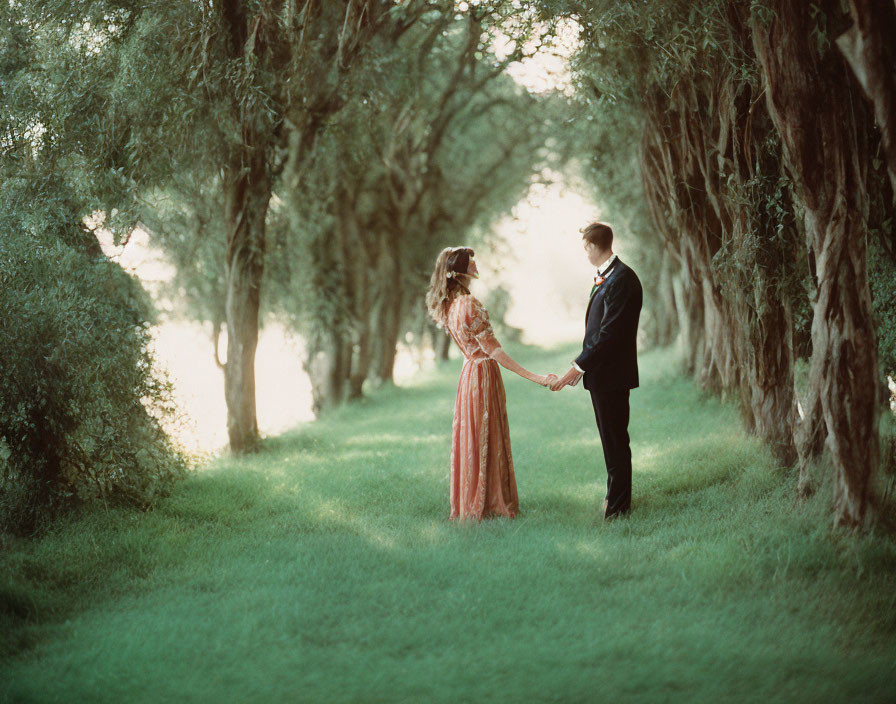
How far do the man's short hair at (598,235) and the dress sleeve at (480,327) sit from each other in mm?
1067

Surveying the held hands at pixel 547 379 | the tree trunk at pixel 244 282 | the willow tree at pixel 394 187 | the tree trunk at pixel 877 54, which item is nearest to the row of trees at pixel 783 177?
the tree trunk at pixel 877 54

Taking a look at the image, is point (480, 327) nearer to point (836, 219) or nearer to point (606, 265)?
point (606, 265)

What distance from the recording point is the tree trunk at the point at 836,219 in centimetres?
606

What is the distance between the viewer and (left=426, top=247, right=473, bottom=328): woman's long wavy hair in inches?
287

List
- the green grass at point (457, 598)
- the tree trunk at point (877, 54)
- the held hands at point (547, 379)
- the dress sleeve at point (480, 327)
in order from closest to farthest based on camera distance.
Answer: the green grass at point (457, 598)
the tree trunk at point (877, 54)
the dress sleeve at point (480, 327)
the held hands at point (547, 379)

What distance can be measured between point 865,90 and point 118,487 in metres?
7.05

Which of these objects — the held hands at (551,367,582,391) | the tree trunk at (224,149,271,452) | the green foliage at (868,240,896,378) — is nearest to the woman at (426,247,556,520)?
the held hands at (551,367,582,391)

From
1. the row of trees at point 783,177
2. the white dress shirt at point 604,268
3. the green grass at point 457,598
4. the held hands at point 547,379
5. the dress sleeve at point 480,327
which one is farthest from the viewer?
the held hands at point 547,379

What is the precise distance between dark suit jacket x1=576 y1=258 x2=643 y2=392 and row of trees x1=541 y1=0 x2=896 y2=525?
1.39 m

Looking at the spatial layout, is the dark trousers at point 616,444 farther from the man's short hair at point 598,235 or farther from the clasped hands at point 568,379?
the man's short hair at point 598,235

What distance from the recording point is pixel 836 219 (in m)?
6.09

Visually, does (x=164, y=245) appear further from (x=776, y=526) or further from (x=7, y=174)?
(x=776, y=526)

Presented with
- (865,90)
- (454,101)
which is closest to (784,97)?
(865,90)

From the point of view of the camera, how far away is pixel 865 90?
5703 millimetres
